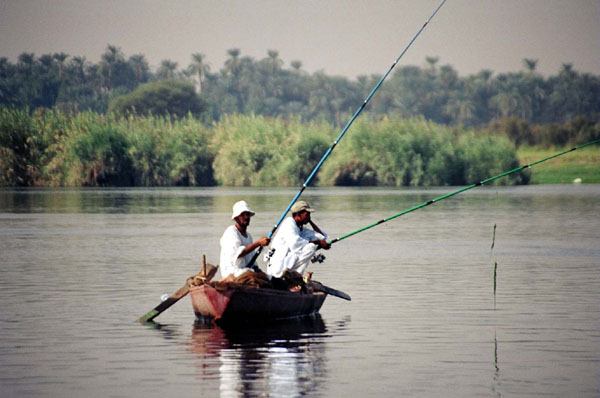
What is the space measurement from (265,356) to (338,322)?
→ 280cm

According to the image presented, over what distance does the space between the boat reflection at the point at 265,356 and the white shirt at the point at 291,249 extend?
2.28ft

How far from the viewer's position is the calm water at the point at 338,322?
1156cm

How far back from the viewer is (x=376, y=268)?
74.3 feet

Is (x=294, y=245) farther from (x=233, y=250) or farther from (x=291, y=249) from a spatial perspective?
(x=233, y=250)

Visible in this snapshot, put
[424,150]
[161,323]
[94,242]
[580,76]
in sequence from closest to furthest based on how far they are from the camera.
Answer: [161,323] → [94,242] → [424,150] → [580,76]

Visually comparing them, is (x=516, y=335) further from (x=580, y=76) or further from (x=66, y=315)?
(x=580, y=76)

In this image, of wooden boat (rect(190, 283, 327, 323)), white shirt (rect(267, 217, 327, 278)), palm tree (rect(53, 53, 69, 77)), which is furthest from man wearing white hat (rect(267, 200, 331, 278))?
palm tree (rect(53, 53, 69, 77))

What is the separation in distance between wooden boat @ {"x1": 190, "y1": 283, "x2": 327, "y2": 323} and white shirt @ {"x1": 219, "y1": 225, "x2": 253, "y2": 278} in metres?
0.32

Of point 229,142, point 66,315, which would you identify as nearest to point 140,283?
point 66,315

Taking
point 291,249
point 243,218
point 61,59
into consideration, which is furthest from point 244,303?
point 61,59

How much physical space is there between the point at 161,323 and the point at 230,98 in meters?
132

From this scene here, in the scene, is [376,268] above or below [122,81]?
below

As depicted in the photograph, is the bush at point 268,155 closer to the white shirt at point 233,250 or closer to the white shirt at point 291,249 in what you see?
the white shirt at point 291,249

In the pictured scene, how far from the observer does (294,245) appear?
1547 centimetres
